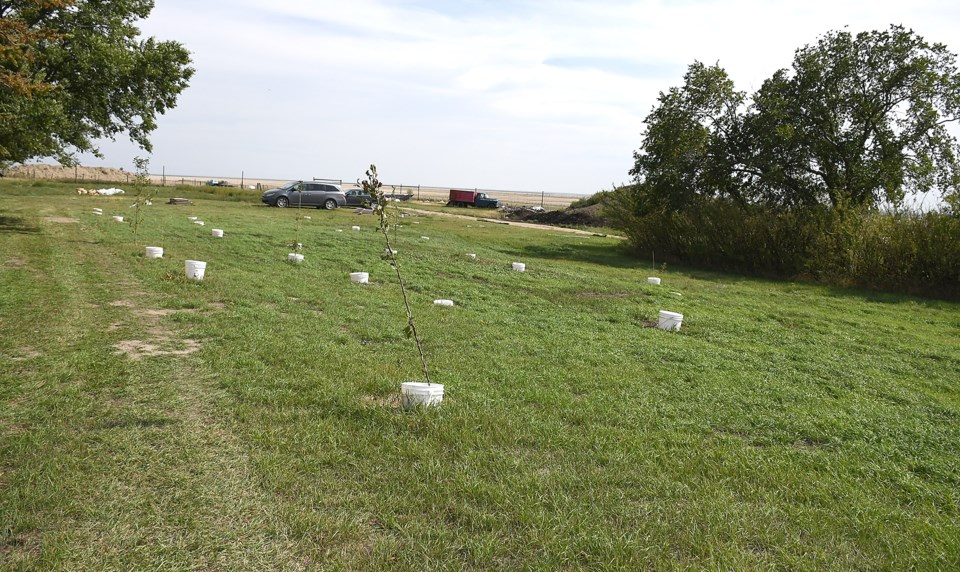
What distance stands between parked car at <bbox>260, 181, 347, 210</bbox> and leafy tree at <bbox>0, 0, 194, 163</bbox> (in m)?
15.6

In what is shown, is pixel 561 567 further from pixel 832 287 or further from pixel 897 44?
pixel 897 44

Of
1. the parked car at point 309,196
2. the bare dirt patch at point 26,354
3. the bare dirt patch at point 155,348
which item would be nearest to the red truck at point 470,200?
the parked car at point 309,196

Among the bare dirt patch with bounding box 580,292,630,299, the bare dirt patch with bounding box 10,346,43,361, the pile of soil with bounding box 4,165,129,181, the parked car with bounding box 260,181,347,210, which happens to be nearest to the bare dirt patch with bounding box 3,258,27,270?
the bare dirt patch with bounding box 10,346,43,361

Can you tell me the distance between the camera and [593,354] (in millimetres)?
6379

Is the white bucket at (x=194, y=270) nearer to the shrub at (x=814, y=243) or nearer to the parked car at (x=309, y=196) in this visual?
the shrub at (x=814, y=243)

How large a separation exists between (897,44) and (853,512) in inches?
693

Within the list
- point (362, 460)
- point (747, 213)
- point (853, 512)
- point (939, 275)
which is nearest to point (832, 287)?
point (939, 275)

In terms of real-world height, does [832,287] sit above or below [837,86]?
below

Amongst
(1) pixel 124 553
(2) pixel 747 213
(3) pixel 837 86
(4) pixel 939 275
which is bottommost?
(1) pixel 124 553

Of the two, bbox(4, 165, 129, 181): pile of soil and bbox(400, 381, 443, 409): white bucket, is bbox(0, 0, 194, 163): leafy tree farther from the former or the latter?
bbox(4, 165, 129, 181): pile of soil

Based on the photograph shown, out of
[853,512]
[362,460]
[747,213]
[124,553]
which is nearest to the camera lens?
[124,553]

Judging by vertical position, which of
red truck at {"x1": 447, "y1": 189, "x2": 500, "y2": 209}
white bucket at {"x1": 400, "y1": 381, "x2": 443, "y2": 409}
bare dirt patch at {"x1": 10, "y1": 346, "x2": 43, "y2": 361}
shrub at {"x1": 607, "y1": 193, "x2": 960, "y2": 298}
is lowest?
bare dirt patch at {"x1": 10, "y1": 346, "x2": 43, "y2": 361}

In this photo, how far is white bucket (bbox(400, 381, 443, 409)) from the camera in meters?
4.36

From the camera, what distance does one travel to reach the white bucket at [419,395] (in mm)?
4355
